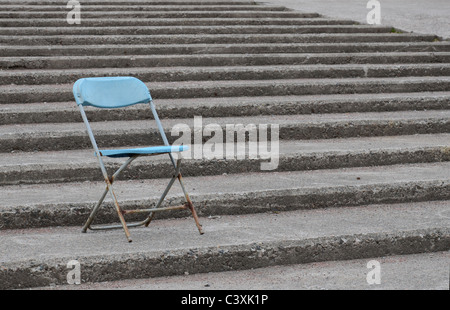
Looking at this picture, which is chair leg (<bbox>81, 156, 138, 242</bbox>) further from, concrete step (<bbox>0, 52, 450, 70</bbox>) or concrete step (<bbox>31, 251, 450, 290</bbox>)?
concrete step (<bbox>0, 52, 450, 70</bbox>)

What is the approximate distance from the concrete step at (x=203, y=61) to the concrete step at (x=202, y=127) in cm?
106

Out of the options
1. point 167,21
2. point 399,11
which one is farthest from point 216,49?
point 399,11

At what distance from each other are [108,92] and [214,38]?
3470 millimetres

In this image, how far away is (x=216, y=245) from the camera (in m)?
3.49

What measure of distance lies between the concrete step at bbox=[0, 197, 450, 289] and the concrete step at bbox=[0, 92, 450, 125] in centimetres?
162

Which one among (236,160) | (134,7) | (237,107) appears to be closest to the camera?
(236,160)

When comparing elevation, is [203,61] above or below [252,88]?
above

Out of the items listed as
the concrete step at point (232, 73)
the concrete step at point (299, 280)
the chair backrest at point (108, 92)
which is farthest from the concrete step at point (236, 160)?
the concrete step at point (232, 73)

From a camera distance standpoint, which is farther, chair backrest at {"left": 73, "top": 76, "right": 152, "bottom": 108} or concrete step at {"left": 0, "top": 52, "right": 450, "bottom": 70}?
concrete step at {"left": 0, "top": 52, "right": 450, "bottom": 70}

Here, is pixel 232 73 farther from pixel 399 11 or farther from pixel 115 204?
pixel 399 11

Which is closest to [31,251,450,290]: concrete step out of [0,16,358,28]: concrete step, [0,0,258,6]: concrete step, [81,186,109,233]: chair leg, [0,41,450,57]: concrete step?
[81,186,109,233]: chair leg

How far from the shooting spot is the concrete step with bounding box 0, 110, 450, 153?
4.75m

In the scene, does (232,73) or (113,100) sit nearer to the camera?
(113,100)
